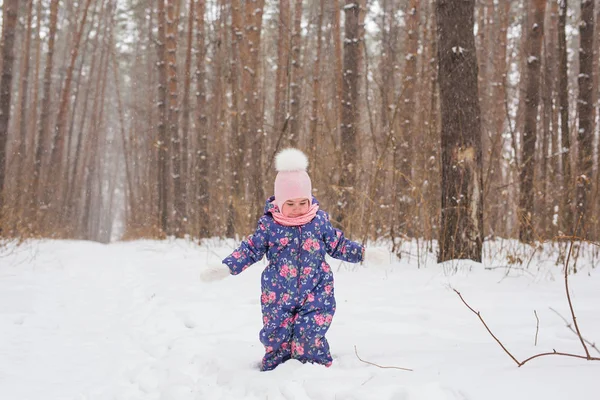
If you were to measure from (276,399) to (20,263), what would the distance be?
6.11 m

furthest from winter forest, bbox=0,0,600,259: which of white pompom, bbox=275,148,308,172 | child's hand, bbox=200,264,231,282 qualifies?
child's hand, bbox=200,264,231,282

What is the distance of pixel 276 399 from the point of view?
7.17 ft

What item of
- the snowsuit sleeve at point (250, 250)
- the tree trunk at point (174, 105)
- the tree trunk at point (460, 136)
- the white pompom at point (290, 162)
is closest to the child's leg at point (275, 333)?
the snowsuit sleeve at point (250, 250)

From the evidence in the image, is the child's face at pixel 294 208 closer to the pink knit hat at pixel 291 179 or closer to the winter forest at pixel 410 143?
the pink knit hat at pixel 291 179

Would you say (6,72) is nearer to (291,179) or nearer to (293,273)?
(291,179)

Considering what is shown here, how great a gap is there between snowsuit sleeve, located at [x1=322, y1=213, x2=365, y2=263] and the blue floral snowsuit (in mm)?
43

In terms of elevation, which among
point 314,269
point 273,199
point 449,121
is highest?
point 449,121

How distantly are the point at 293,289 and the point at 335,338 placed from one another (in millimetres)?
668

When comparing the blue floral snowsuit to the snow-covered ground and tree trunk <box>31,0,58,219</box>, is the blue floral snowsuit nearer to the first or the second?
the snow-covered ground

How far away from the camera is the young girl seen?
8.57 ft

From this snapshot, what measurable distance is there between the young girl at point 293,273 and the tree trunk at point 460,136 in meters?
2.72

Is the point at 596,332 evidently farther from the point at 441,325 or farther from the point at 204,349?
the point at 204,349

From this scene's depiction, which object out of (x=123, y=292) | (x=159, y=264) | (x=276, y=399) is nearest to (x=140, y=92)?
(x=159, y=264)

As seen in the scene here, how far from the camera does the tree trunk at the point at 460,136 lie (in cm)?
498
